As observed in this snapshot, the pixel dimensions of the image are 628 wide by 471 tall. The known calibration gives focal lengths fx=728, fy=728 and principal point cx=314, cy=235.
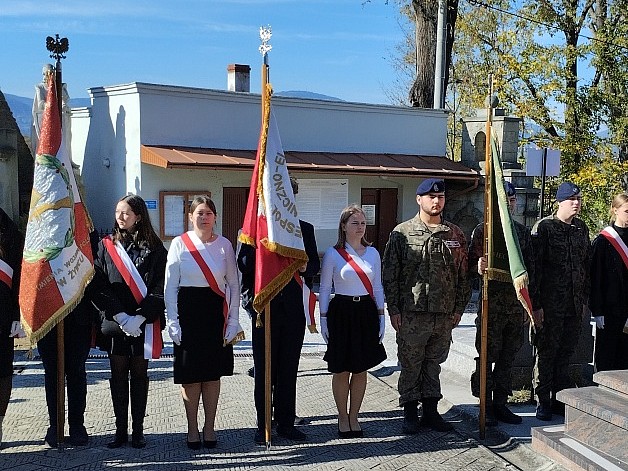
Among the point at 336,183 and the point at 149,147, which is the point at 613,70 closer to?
the point at 336,183

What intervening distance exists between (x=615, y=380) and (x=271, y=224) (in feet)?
8.63

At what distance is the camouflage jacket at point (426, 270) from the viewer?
5426 mm

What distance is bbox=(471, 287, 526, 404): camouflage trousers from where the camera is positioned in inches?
226

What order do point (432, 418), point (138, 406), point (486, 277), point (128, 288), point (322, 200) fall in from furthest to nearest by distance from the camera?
1. point (322, 200)
2. point (432, 418)
3. point (486, 277)
4. point (138, 406)
5. point (128, 288)

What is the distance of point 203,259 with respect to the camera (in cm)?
504

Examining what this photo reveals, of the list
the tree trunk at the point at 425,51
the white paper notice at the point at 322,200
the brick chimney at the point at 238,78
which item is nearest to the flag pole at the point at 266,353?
the white paper notice at the point at 322,200

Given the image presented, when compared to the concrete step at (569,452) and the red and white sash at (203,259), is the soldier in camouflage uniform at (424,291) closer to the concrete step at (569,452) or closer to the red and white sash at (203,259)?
the concrete step at (569,452)

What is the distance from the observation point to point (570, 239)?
5.84m

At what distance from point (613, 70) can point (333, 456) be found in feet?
57.3

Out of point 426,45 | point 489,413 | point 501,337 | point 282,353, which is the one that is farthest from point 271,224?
point 426,45

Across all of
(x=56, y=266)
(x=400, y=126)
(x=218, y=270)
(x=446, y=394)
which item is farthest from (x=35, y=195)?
(x=400, y=126)

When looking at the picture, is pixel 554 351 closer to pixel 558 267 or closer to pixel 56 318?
pixel 558 267

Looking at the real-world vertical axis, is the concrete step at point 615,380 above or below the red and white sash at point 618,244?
below

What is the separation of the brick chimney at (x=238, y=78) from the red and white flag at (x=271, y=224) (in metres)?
11.5
